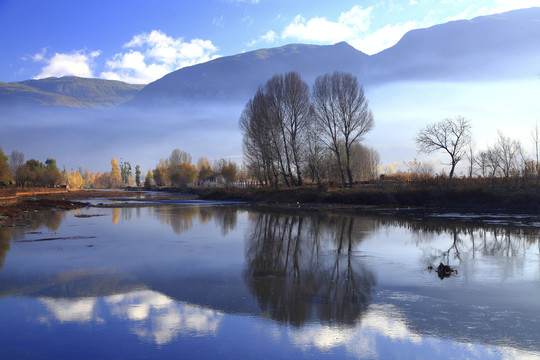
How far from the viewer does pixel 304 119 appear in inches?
1977

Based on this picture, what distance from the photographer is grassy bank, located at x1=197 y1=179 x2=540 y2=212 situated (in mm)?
26516

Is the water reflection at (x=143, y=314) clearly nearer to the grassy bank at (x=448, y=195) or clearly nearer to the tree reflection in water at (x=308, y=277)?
the tree reflection in water at (x=308, y=277)

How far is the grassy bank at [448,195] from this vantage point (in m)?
26.5

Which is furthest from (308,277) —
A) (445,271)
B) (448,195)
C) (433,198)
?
(433,198)

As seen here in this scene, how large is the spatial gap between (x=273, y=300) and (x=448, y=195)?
85.4 ft

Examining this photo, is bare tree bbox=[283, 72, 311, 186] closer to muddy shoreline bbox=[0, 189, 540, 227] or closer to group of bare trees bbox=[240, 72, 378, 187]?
group of bare trees bbox=[240, 72, 378, 187]

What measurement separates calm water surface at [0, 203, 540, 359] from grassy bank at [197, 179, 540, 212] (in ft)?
43.8

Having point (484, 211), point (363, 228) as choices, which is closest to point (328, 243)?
point (363, 228)

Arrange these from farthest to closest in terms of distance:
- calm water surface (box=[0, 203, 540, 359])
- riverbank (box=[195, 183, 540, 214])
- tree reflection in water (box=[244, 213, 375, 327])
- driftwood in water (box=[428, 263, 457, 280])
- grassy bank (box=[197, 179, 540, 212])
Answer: grassy bank (box=[197, 179, 540, 212]) < riverbank (box=[195, 183, 540, 214]) < driftwood in water (box=[428, 263, 457, 280]) < tree reflection in water (box=[244, 213, 375, 327]) < calm water surface (box=[0, 203, 540, 359])

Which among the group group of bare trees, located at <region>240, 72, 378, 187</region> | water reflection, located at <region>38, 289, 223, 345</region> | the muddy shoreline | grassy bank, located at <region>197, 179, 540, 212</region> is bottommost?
water reflection, located at <region>38, 289, 223, 345</region>

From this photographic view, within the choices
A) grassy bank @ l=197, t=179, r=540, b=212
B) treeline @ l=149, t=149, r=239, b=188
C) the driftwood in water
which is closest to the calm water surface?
the driftwood in water

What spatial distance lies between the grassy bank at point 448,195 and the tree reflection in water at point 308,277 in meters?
14.9

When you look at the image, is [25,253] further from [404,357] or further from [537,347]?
[537,347]

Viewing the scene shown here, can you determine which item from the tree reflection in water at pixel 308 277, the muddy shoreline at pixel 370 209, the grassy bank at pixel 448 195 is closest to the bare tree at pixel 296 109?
the muddy shoreline at pixel 370 209
